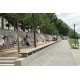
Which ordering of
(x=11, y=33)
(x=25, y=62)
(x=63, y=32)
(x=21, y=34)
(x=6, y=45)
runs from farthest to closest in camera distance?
(x=63, y=32), (x=21, y=34), (x=11, y=33), (x=6, y=45), (x=25, y=62)

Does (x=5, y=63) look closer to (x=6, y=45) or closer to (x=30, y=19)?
(x=6, y=45)

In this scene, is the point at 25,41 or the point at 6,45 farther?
the point at 25,41

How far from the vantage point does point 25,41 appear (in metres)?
35.3

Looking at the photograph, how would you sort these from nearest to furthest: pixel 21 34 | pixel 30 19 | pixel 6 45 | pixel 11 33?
pixel 6 45 < pixel 11 33 < pixel 21 34 < pixel 30 19

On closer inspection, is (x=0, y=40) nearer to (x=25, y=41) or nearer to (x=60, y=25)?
(x=25, y=41)

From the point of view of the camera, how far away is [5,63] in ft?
52.6

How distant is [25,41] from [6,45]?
7576 millimetres

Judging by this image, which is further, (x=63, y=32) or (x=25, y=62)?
(x=63, y=32)

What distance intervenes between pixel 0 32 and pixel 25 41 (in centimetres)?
690
